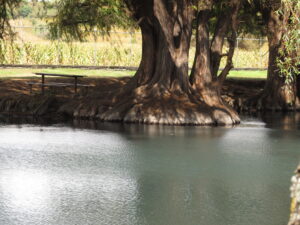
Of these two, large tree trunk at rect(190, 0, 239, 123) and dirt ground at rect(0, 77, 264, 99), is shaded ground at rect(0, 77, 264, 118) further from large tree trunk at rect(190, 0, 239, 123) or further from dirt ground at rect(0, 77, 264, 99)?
large tree trunk at rect(190, 0, 239, 123)

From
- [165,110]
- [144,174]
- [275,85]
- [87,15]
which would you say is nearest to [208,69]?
[165,110]

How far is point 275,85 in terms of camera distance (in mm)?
31156

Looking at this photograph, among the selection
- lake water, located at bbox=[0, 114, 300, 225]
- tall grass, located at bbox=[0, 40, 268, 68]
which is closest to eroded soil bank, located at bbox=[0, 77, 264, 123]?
lake water, located at bbox=[0, 114, 300, 225]

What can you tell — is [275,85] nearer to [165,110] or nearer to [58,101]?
[165,110]

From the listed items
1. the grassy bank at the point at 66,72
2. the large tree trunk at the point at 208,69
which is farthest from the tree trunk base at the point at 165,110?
the grassy bank at the point at 66,72

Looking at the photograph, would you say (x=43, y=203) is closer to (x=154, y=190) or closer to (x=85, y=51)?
(x=154, y=190)

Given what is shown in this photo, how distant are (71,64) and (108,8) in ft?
59.7

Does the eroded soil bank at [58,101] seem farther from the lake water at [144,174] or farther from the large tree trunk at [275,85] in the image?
the lake water at [144,174]

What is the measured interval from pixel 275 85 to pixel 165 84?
7323mm

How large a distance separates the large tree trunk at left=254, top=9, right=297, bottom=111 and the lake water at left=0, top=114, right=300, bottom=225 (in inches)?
298

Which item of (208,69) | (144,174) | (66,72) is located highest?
(208,69)

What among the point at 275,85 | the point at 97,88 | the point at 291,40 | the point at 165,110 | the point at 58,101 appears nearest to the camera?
→ the point at 291,40

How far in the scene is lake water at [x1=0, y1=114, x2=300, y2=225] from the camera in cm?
1143

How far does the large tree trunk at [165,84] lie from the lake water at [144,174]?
1.00 m
